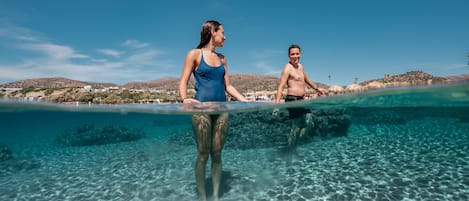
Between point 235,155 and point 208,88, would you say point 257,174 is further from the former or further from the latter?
point 208,88

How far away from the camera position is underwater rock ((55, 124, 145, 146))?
1166 centimetres

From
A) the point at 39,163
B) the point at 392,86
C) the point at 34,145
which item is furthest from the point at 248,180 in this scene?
the point at 34,145

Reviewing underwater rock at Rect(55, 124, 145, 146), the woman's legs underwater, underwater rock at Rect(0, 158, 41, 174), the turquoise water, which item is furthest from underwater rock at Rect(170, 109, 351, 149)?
the woman's legs underwater

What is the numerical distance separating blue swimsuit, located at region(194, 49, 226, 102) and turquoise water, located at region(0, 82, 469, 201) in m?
0.49

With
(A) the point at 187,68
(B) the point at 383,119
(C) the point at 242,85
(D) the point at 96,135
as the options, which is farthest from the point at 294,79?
(C) the point at 242,85

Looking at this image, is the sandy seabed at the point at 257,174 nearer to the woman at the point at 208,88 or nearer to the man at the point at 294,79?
the woman at the point at 208,88

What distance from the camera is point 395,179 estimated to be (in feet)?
24.4

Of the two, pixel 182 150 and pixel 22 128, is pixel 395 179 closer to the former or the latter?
pixel 182 150

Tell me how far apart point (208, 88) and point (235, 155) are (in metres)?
6.87

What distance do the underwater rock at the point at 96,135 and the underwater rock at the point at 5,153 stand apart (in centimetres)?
179

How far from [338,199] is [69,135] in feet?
38.1

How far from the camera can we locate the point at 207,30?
3.93 m

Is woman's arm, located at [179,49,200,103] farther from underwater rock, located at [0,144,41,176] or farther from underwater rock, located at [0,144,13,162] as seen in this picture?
underwater rock, located at [0,144,13,162]

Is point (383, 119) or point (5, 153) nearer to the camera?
point (5, 153)
